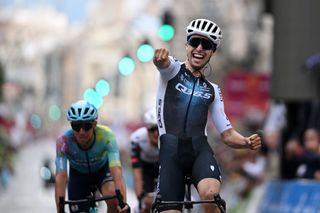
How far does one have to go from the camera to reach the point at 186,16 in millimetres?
67562

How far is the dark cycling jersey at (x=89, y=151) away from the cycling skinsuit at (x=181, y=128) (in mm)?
1574

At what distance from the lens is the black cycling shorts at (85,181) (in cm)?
1276

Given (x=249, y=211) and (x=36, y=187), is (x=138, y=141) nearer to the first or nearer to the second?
(x=249, y=211)

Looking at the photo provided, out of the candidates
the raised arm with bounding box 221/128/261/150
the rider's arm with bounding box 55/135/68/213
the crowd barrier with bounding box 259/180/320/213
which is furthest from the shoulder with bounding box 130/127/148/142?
the crowd barrier with bounding box 259/180/320/213

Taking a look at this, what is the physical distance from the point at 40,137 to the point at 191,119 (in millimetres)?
142537

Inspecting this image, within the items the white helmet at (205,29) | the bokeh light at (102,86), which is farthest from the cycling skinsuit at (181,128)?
the bokeh light at (102,86)

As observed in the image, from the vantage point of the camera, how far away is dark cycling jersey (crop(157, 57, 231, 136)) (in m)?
10.6

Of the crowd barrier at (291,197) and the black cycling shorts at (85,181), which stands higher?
the black cycling shorts at (85,181)

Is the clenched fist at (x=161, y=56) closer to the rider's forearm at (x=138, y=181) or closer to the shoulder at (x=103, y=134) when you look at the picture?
the shoulder at (x=103, y=134)

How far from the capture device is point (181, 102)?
10.6m

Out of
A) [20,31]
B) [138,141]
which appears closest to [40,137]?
[20,31]

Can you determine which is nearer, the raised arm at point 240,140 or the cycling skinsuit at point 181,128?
the cycling skinsuit at point 181,128

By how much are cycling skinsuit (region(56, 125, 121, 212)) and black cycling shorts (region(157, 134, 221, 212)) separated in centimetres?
158

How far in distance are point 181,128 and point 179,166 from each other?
1.26ft
